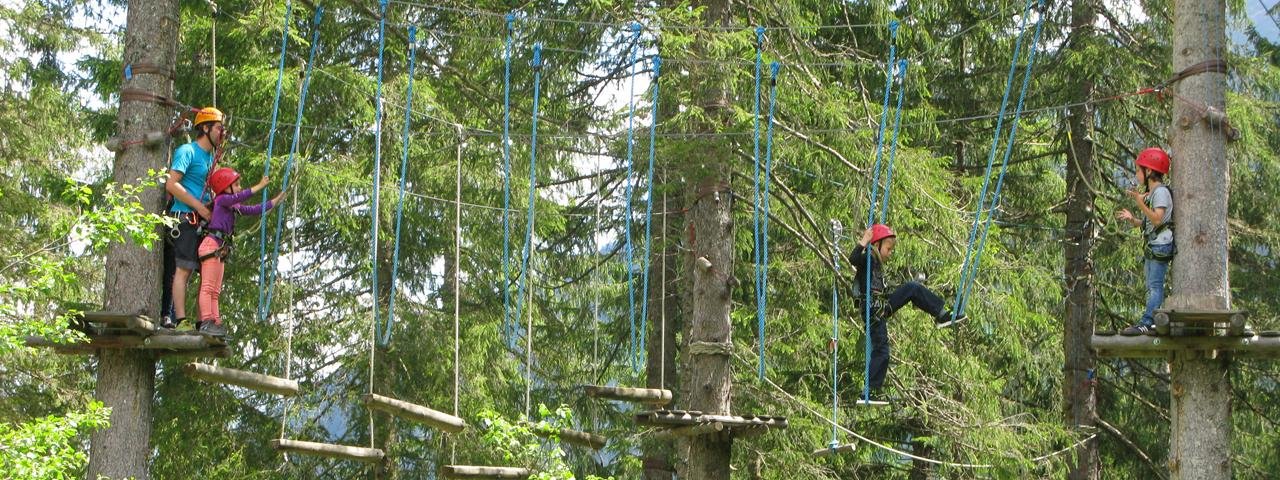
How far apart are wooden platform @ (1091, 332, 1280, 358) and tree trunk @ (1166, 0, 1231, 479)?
16 cm

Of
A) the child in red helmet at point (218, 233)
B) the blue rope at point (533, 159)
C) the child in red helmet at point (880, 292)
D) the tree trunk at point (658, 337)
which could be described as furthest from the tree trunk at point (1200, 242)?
the tree trunk at point (658, 337)

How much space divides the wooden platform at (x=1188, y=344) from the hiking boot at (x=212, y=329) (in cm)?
456

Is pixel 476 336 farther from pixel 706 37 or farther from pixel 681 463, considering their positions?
pixel 706 37

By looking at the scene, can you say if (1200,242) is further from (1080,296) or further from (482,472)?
(1080,296)

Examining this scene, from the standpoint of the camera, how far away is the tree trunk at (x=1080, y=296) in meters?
14.3

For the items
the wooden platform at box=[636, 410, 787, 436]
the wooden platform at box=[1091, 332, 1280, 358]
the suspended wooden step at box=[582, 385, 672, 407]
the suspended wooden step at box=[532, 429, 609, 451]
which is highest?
the wooden platform at box=[1091, 332, 1280, 358]

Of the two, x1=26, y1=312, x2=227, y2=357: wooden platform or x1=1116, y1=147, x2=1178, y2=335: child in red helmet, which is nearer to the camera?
x1=26, y1=312, x2=227, y2=357: wooden platform

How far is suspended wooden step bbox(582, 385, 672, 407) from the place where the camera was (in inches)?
397

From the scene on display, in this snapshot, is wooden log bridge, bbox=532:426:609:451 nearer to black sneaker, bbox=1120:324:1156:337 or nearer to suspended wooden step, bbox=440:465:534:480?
suspended wooden step, bbox=440:465:534:480

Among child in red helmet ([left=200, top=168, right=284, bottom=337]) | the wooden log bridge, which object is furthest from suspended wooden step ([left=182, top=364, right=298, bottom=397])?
the wooden log bridge

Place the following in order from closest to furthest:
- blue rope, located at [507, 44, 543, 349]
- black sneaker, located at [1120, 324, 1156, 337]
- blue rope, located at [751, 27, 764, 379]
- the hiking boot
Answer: black sneaker, located at [1120, 324, 1156, 337] < the hiking boot < blue rope, located at [507, 44, 543, 349] < blue rope, located at [751, 27, 764, 379]

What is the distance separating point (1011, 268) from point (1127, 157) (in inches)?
106

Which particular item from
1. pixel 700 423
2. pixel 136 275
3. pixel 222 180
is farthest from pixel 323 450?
pixel 700 423

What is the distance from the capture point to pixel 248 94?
12367mm
